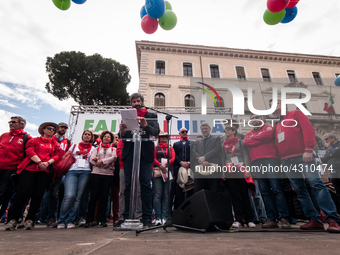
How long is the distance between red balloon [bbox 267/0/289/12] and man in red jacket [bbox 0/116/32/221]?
5257 mm

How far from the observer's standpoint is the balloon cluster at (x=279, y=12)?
4109 millimetres

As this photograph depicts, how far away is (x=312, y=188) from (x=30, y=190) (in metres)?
3.67

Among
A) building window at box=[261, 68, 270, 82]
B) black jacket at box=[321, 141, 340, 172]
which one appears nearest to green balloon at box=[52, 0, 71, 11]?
black jacket at box=[321, 141, 340, 172]

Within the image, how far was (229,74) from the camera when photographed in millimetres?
16984

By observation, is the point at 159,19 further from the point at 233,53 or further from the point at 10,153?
the point at 233,53

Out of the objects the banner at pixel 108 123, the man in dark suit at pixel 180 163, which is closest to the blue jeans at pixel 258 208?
the man in dark suit at pixel 180 163

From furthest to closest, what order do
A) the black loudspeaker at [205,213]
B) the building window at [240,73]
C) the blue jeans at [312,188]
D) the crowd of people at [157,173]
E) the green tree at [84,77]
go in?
the green tree at [84,77]
the building window at [240,73]
the crowd of people at [157,173]
the blue jeans at [312,188]
the black loudspeaker at [205,213]

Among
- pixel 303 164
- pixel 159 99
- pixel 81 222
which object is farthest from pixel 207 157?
pixel 159 99

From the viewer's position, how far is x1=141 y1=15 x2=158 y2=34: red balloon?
195 inches

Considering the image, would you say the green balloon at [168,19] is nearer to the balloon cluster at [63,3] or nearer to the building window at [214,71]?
the balloon cluster at [63,3]

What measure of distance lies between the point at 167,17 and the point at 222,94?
11.0 meters

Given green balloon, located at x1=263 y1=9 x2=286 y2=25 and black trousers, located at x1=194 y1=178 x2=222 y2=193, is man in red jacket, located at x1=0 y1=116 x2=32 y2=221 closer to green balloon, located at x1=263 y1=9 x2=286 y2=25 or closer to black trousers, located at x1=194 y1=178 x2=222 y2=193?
black trousers, located at x1=194 y1=178 x2=222 y2=193

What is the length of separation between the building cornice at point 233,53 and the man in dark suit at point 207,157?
14903 mm

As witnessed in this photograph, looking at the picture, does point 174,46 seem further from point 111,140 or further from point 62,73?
point 111,140
